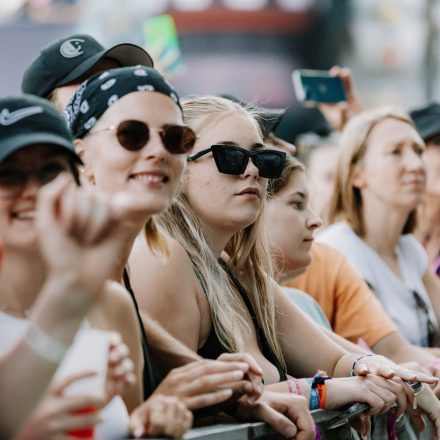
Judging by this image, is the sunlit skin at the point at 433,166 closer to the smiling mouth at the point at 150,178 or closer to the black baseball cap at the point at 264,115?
the black baseball cap at the point at 264,115

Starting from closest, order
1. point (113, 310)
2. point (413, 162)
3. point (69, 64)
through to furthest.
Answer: point (113, 310), point (69, 64), point (413, 162)

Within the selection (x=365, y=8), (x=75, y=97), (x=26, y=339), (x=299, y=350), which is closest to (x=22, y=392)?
(x=26, y=339)

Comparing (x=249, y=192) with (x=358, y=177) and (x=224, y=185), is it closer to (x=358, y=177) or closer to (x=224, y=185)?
(x=224, y=185)

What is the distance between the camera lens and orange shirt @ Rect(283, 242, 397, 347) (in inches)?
214

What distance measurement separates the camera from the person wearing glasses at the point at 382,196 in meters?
6.29

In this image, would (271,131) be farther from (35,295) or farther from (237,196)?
(35,295)

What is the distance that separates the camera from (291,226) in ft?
16.5

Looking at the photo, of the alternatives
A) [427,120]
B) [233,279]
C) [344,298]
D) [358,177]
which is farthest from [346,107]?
[233,279]

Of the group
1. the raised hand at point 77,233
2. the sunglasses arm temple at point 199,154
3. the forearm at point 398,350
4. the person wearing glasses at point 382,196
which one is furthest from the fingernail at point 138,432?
the person wearing glasses at point 382,196

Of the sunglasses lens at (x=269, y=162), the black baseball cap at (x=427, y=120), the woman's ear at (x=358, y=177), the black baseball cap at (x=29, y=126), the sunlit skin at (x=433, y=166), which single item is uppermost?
the black baseball cap at (x=29, y=126)

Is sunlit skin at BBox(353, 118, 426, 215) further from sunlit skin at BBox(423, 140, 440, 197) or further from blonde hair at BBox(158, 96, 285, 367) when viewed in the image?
blonde hair at BBox(158, 96, 285, 367)

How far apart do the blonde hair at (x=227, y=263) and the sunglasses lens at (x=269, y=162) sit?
0.20m

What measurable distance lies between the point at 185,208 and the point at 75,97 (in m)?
0.74

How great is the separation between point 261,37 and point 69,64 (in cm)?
2396
